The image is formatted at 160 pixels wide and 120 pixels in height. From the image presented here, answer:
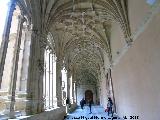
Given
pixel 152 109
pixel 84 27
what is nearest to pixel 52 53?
pixel 84 27

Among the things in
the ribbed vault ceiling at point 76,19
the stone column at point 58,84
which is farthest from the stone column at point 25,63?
the stone column at point 58,84

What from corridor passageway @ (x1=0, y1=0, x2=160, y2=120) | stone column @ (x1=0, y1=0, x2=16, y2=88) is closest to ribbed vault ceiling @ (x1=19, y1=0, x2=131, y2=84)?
corridor passageway @ (x1=0, y1=0, x2=160, y2=120)

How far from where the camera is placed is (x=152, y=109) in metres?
6.05

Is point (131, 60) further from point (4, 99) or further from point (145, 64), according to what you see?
point (4, 99)

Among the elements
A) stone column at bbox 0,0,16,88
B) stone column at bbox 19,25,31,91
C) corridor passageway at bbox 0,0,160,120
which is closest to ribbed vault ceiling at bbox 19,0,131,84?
corridor passageway at bbox 0,0,160,120

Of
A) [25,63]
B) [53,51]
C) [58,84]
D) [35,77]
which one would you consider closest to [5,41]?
[25,63]

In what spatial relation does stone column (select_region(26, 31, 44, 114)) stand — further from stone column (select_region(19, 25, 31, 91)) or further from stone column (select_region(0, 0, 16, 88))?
stone column (select_region(0, 0, 16, 88))

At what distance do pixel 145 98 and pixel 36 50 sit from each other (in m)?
4.50

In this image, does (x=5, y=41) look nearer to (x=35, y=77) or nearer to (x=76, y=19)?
(x=35, y=77)

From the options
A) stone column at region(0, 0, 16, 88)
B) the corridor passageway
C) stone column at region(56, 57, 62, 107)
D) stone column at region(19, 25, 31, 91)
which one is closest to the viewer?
stone column at region(0, 0, 16, 88)

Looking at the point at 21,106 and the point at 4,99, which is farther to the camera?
the point at 21,106

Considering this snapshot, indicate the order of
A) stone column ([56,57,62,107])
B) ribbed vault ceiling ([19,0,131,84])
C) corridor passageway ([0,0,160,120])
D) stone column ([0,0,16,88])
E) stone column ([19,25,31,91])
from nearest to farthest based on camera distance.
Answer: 1. stone column ([0,0,16,88])
2. corridor passageway ([0,0,160,120])
3. stone column ([19,25,31,91])
4. ribbed vault ceiling ([19,0,131,84])
5. stone column ([56,57,62,107])

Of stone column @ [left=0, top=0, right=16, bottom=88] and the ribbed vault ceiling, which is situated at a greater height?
the ribbed vault ceiling

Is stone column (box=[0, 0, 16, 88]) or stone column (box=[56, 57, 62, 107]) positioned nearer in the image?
stone column (box=[0, 0, 16, 88])
